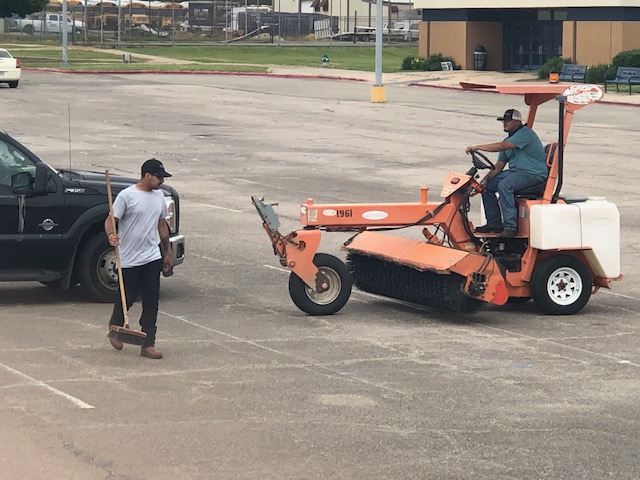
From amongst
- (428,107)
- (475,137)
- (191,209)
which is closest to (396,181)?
(191,209)

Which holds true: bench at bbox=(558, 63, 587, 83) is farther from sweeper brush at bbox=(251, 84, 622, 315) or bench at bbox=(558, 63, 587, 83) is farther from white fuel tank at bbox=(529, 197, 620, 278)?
white fuel tank at bbox=(529, 197, 620, 278)

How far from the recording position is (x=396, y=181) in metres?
25.6

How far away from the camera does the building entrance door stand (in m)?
64.7

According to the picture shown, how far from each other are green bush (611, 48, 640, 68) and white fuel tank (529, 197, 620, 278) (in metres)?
42.3

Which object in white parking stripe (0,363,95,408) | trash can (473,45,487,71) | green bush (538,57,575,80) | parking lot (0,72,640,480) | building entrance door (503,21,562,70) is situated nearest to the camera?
parking lot (0,72,640,480)

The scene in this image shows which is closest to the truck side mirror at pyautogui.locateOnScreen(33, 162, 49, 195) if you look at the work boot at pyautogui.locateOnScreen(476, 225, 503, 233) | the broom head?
the broom head

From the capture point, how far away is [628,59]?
2142 inches

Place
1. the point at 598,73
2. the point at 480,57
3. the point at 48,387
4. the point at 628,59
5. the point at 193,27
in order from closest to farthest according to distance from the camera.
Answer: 1. the point at 48,387
2. the point at 628,59
3. the point at 598,73
4. the point at 480,57
5. the point at 193,27

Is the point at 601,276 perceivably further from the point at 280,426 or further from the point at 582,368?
the point at 280,426

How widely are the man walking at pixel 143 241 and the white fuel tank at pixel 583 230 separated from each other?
399cm

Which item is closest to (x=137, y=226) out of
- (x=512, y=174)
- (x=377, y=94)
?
(x=512, y=174)

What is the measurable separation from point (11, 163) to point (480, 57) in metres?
52.6

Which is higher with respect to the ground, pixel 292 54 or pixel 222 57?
pixel 292 54

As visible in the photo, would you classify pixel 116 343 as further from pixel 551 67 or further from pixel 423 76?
pixel 423 76
